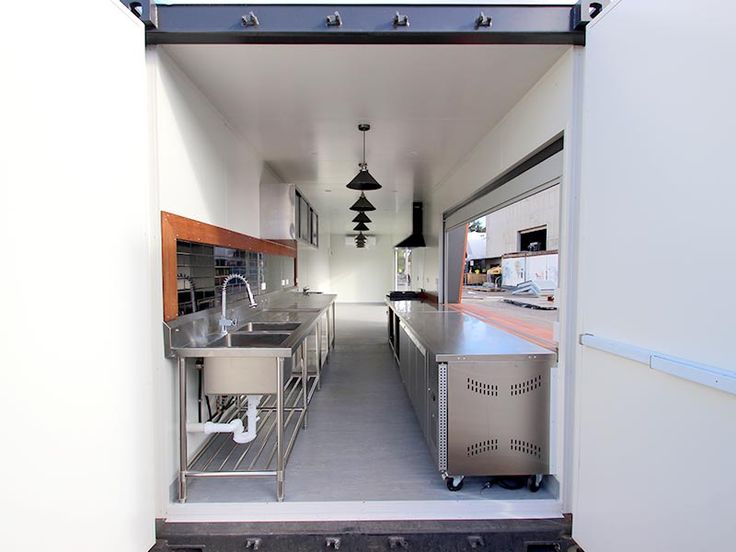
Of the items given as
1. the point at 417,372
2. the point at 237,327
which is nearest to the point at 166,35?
the point at 237,327

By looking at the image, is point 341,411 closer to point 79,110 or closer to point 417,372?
point 417,372

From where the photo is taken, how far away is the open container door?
984 millimetres

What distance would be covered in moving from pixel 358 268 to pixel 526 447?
34.1 feet

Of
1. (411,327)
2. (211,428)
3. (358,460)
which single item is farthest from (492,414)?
(211,428)

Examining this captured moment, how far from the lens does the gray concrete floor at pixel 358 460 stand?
189 cm

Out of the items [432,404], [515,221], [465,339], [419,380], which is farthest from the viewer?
[515,221]

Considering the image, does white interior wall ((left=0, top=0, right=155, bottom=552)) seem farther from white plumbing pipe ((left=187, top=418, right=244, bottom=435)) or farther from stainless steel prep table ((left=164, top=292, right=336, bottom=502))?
white plumbing pipe ((left=187, top=418, right=244, bottom=435))

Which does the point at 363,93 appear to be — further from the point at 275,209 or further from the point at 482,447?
the point at 482,447

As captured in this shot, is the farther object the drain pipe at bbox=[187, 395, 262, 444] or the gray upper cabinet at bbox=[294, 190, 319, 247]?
the gray upper cabinet at bbox=[294, 190, 319, 247]

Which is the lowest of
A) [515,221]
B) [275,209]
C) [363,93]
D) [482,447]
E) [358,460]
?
[358,460]

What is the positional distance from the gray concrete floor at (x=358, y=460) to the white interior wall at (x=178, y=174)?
0.46 metres

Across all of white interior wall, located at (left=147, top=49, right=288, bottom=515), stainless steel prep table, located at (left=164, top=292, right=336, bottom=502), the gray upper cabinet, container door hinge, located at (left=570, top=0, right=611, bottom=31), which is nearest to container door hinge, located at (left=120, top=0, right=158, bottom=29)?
white interior wall, located at (left=147, top=49, right=288, bottom=515)

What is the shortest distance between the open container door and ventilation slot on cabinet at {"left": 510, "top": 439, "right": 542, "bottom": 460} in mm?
278

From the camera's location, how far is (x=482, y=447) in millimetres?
1920
